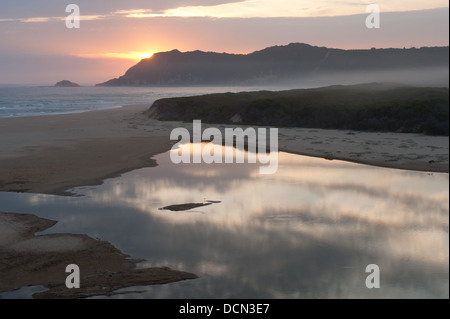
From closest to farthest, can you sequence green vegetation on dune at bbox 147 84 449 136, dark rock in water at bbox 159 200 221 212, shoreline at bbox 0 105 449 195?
1. dark rock in water at bbox 159 200 221 212
2. shoreline at bbox 0 105 449 195
3. green vegetation on dune at bbox 147 84 449 136

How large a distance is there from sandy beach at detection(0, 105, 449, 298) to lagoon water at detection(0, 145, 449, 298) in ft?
2.27

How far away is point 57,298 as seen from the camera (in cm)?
1041

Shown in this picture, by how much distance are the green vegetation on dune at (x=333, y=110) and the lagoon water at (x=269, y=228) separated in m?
16.0

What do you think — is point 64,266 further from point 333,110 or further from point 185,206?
point 333,110

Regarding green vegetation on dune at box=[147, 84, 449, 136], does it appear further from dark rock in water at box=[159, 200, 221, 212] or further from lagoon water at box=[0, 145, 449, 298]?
dark rock in water at box=[159, 200, 221, 212]

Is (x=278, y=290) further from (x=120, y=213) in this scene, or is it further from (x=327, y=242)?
(x=120, y=213)

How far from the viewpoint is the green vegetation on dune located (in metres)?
38.3

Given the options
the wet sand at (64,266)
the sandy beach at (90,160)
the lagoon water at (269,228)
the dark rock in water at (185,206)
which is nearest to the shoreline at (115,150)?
the sandy beach at (90,160)

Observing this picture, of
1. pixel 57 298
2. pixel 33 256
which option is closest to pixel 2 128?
pixel 33 256

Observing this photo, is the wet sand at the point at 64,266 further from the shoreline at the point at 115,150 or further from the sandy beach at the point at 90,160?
the shoreline at the point at 115,150

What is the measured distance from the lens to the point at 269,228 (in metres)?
15.2

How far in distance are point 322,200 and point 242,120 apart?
34.5 m

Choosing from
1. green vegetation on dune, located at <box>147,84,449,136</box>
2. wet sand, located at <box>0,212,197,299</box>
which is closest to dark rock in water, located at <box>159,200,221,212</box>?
wet sand, located at <box>0,212,197,299</box>

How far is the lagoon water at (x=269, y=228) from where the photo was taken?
11.1 metres
